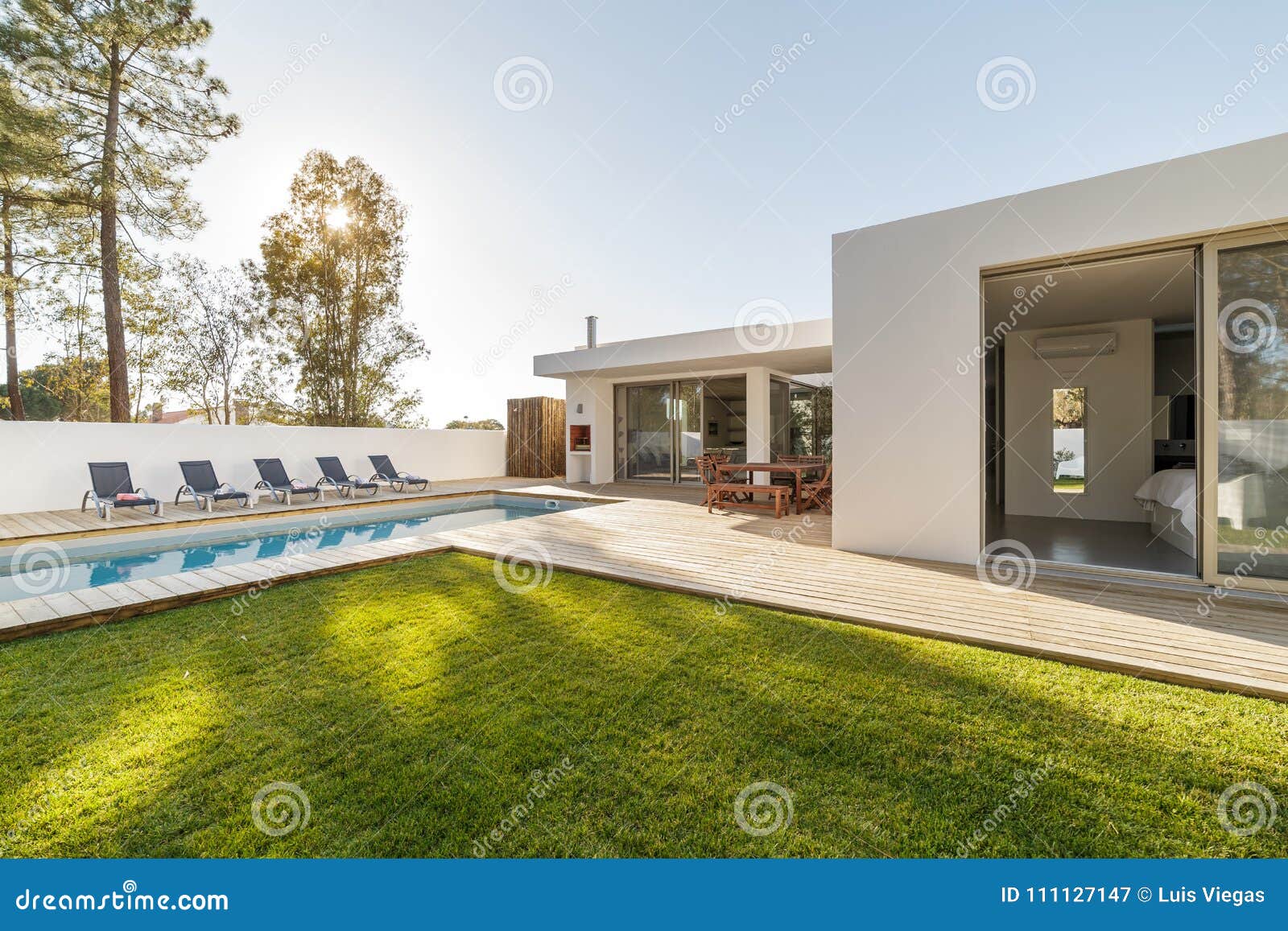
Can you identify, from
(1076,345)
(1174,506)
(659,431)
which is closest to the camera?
(1174,506)

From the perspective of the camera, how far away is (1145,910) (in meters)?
1.57

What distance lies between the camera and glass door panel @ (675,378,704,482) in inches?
487

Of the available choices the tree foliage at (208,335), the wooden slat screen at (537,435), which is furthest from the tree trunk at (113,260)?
the wooden slat screen at (537,435)

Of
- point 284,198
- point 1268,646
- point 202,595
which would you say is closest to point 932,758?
point 1268,646

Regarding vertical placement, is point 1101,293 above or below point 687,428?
above

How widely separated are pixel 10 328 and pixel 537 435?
12046 mm

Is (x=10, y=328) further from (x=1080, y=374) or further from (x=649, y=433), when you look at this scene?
(x=1080, y=374)

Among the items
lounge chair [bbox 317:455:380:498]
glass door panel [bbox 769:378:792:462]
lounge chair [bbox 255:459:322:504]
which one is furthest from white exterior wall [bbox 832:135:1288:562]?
lounge chair [bbox 255:459:322:504]

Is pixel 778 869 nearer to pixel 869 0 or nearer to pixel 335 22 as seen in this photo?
pixel 869 0

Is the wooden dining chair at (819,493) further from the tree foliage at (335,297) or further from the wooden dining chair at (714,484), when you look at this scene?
the tree foliage at (335,297)

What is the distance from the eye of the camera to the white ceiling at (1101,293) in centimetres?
497

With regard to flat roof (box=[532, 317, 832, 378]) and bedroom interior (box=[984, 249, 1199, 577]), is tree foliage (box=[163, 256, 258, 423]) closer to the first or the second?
flat roof (box=[532, 317, 832, 378])

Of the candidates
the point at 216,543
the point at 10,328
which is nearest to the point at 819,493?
the point at 216,543

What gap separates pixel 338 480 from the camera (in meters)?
11.3
